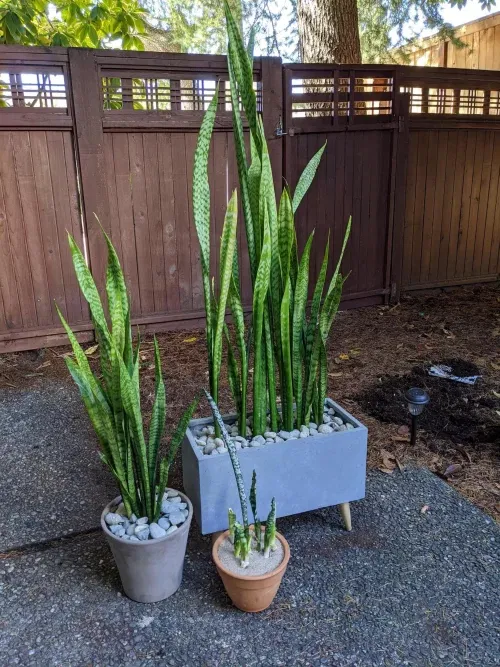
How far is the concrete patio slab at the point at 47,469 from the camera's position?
2021 mm

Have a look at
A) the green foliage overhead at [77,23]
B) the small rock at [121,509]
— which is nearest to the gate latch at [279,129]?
the green foliage overhead at [77,23]

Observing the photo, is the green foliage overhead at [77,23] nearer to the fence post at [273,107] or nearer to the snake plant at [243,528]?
the fence post at [273,107]

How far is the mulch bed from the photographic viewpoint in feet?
8.02

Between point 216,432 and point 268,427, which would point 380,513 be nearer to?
point 268,427

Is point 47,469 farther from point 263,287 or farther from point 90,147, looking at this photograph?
point 90,147

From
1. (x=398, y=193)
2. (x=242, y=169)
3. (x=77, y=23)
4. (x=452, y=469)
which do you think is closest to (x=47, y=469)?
(x=242, y=169)

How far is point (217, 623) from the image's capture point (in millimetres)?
1563

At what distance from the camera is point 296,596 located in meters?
1.66

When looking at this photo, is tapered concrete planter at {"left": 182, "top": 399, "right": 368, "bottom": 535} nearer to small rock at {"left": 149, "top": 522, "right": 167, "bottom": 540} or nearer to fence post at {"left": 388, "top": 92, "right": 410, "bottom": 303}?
small rock at {"left": 149, "top": 522, "right": 167, "bottom": 540}

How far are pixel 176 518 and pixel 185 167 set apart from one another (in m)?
2.79

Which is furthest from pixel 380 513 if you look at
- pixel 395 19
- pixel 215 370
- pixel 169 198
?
pixel 395 19

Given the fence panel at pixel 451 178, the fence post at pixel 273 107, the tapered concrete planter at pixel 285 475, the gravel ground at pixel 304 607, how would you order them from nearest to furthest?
the gravel ground at pixel 304 607, the tapered concrete planter at pixel 285 475, the fence post at pixel 273 107, the fence panel at pixel 451 178

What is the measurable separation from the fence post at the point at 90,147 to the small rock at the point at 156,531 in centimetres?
249

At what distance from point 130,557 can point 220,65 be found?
127 inches
